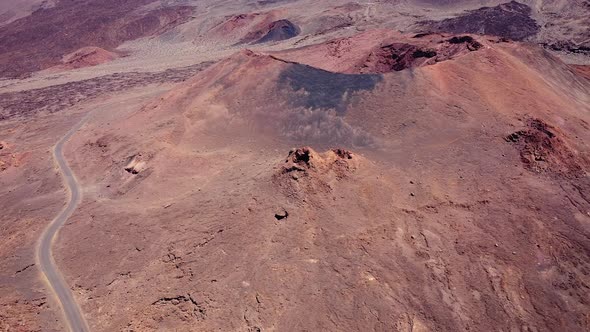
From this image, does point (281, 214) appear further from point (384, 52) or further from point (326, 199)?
point (384, 52)

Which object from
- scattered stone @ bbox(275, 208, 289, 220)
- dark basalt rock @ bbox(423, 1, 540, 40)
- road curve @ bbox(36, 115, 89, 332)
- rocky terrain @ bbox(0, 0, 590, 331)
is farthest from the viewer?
dark basalt rock @ bbox(423, 1, 540, 40)

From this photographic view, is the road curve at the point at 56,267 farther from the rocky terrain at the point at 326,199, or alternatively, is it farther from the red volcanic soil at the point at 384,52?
the red volcanic soil at the point at 384,52

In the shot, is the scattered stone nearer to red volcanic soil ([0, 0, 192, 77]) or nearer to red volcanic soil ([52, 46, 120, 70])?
red volcanic soil ([52, 46, 120, 70])

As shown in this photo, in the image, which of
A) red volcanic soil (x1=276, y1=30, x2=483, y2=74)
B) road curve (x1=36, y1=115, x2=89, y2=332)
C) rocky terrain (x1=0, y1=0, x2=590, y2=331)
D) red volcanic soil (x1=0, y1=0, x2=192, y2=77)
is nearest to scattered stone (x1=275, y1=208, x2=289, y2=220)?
rocky terrain (x1=0, y1=0, x2=590, y2=331)

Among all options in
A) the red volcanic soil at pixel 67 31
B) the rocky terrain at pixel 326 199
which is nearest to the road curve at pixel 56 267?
the rocky terrain at pixel 326 199

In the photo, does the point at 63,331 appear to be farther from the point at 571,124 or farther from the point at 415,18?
the point at 415,18

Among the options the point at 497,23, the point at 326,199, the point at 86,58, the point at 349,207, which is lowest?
the point at 86,58

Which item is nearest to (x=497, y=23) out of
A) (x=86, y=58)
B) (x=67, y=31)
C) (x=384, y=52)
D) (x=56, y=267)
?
(x=384, y=52)
